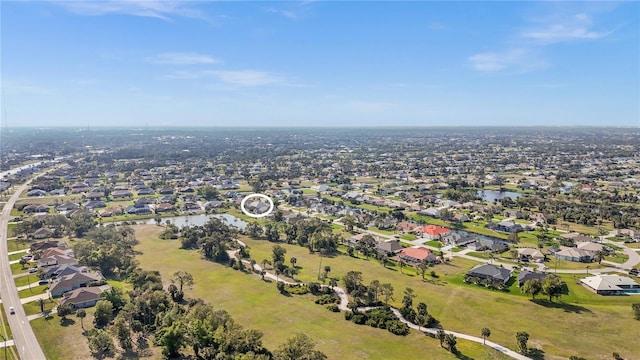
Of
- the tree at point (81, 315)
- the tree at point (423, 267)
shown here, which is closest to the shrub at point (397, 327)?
Answer: the tree at point (423, 267)

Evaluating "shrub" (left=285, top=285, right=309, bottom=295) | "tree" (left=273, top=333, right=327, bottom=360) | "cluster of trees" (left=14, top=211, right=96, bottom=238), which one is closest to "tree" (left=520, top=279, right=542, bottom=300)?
"shrub" (left=285, top=285, right=309, bottom=295)

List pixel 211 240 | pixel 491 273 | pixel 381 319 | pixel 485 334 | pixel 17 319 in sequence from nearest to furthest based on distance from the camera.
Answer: pixel 485 334 → pixel 381 319 → pixel 17 319 → pixel 491 273 → pixel 211 240

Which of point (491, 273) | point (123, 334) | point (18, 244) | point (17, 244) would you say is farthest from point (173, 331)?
point (17, 244)

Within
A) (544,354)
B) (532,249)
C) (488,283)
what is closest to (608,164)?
(532,249)

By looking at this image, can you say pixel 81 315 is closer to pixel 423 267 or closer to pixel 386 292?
pixel 386 292

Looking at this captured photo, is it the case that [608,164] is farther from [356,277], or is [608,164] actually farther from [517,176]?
[356,277]

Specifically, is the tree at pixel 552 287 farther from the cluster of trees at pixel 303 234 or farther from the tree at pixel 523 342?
the cluster of trees at pixel 303 234
